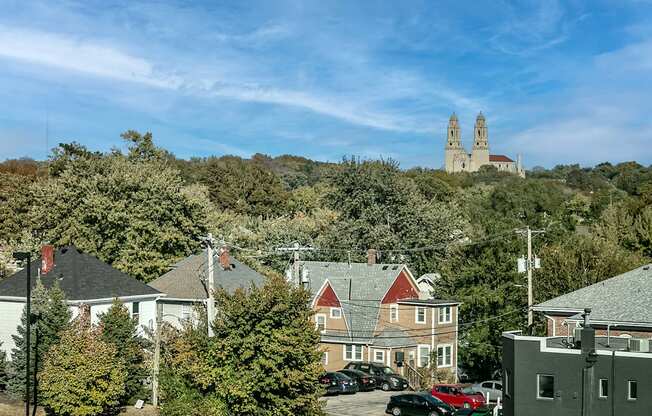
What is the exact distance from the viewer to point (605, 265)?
56.9 metres

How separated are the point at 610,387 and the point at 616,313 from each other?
31.1 ft

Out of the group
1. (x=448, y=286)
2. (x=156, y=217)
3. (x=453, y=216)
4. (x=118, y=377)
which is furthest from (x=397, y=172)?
(x=118, y=377)

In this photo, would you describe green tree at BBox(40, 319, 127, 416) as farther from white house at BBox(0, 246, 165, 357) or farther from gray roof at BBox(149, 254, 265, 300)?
gray roof at BBox(149, 254, 265, 300)

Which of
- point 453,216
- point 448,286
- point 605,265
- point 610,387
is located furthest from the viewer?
point 453,216

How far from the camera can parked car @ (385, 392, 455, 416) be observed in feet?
131

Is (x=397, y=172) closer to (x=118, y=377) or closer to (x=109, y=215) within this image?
(x=109, y=215)

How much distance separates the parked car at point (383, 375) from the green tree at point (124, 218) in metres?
18.2

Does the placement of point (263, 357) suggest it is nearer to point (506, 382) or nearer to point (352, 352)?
point (506, 382)

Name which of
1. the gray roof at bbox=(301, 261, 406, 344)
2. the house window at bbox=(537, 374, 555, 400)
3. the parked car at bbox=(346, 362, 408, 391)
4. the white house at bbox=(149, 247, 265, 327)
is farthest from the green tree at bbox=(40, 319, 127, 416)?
the gray roof at bbox=(301, 261, 406, 344)

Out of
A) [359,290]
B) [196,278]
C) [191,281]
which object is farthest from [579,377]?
[191,281]

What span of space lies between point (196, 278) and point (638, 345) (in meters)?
31.4

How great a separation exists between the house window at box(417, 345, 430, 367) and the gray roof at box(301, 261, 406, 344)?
3.72 metres

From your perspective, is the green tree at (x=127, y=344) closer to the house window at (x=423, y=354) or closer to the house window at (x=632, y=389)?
the house window at (x=423, y=354)

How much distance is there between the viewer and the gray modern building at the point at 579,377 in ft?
103
